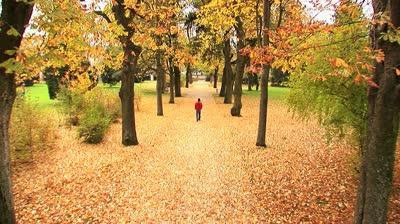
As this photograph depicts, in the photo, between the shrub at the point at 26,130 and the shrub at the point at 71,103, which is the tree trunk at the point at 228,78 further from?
the shrub at the point at 26,130

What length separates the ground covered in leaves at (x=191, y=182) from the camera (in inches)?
325

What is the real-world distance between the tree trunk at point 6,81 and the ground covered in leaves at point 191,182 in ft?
4.84

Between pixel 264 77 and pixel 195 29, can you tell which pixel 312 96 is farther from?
pixel 195 29

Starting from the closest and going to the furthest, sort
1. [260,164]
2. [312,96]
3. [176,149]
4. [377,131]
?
[377,131]
[312,96]
[260,164]
[176,149]

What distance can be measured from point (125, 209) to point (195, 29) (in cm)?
3061

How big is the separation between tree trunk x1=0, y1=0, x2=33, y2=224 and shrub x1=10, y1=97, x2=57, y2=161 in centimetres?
528

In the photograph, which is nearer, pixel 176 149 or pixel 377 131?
pixel 377 131

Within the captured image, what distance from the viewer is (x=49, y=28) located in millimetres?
6059

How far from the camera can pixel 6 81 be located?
6.16 metres

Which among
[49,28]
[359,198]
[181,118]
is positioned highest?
[49,28]

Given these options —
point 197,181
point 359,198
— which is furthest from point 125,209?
point 359,198

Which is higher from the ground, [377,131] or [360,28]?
[360,28]

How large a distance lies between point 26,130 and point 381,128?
10.8 m

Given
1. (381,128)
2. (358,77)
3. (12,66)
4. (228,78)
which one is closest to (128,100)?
(12,66)
